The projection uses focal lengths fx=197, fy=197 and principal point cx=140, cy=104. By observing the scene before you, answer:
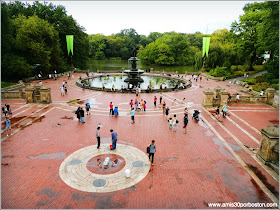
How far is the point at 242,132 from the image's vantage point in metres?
15.6

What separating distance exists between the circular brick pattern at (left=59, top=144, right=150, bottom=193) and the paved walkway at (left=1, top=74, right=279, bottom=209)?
5 centimetres

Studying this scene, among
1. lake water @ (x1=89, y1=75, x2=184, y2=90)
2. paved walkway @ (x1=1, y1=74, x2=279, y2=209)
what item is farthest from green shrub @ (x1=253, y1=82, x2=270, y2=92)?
paved walkway @ (x1=1, y1=74, x2=279, y2=209)

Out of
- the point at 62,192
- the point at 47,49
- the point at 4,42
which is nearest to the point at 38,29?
the point at 47,49

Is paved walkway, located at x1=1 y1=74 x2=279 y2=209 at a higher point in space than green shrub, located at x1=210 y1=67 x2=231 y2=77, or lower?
lower

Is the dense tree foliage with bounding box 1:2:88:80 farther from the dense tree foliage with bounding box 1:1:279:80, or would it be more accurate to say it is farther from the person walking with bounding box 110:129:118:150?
the person walking with bounding box 110:129:118:150

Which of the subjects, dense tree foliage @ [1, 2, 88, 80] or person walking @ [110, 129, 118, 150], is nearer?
person walking @ [110, 129, 118, 150]

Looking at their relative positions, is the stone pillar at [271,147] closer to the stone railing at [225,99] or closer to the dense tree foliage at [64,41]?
the stone railing at [225,99]

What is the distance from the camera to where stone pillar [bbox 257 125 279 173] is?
417 inches

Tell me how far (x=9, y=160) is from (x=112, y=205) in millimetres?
6979

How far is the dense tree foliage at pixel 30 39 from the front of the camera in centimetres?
3306

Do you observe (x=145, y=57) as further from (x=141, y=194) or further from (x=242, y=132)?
(x=141, y=194)

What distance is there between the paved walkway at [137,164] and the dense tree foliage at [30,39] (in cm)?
1959

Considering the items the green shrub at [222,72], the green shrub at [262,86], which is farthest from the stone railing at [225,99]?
the green shrub at [222,72]

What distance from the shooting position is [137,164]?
1078 centimetres
